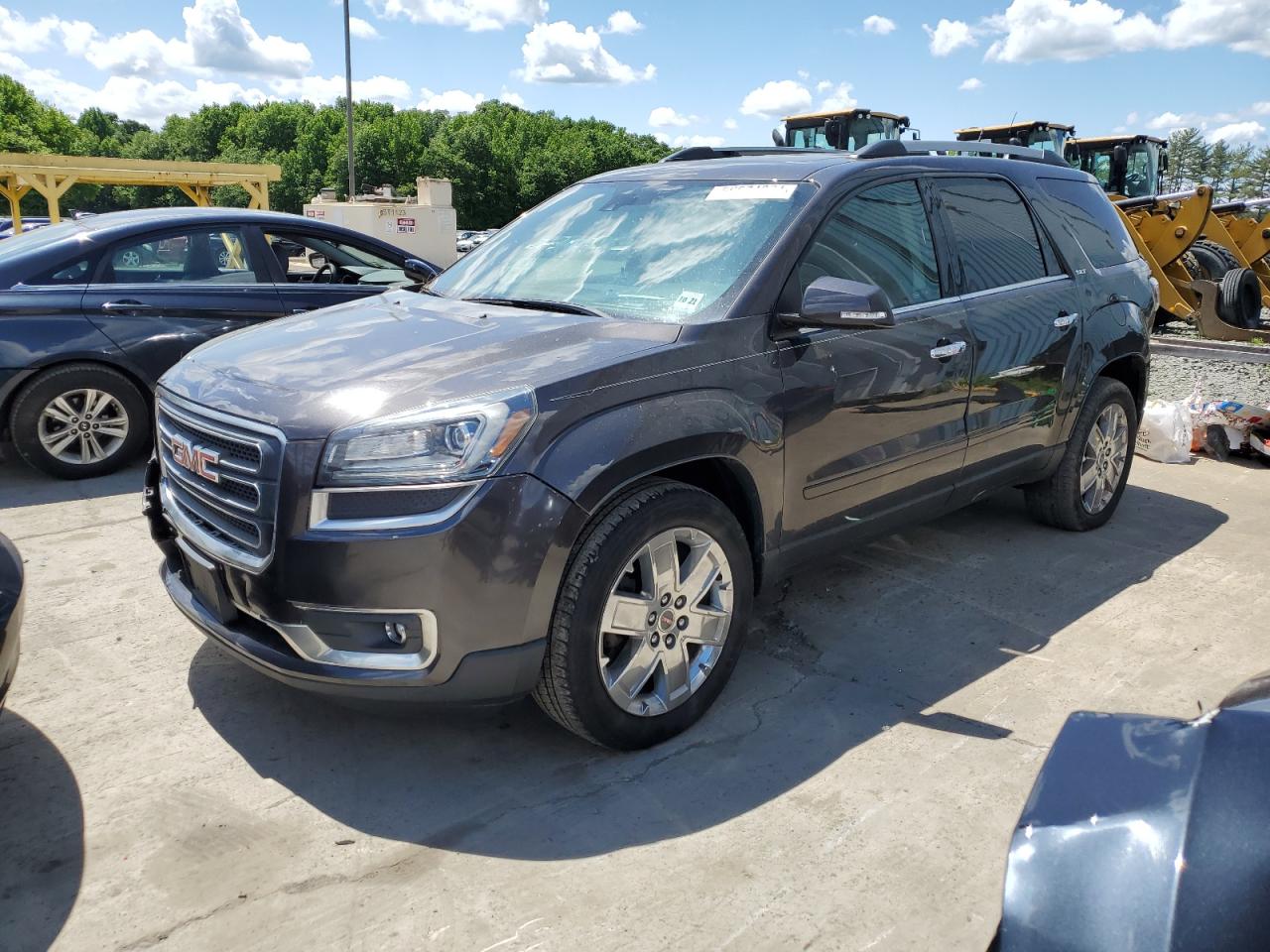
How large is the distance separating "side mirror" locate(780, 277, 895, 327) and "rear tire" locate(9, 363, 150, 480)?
4451 millimetres

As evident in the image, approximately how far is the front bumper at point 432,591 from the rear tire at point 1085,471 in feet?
11.0

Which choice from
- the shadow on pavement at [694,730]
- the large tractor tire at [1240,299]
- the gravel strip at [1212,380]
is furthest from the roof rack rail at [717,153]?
the large tractor tire at [1240,299]

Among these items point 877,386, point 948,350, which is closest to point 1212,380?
point 948,350

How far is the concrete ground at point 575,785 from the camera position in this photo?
2496 mm

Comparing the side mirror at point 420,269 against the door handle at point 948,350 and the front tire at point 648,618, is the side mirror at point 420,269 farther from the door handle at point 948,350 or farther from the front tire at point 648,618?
the front tire at point 648,618

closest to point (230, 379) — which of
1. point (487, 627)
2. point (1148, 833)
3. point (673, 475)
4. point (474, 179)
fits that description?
point (487, 627)

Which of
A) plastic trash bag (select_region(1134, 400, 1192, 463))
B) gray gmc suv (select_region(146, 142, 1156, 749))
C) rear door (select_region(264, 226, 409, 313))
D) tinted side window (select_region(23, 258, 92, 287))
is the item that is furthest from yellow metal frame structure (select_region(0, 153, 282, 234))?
gray gmc suv (select_region(146, 142, 1156, 749))

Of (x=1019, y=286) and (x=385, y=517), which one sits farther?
(x=1019, y=286)

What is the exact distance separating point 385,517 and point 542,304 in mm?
1247

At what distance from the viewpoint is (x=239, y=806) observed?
9.53 ft

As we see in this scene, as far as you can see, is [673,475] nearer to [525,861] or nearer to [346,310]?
[525,861]

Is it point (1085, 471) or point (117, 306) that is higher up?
point (117, 306)

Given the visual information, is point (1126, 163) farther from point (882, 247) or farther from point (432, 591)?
point (432, 591)

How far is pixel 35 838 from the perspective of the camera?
9.04 ft
